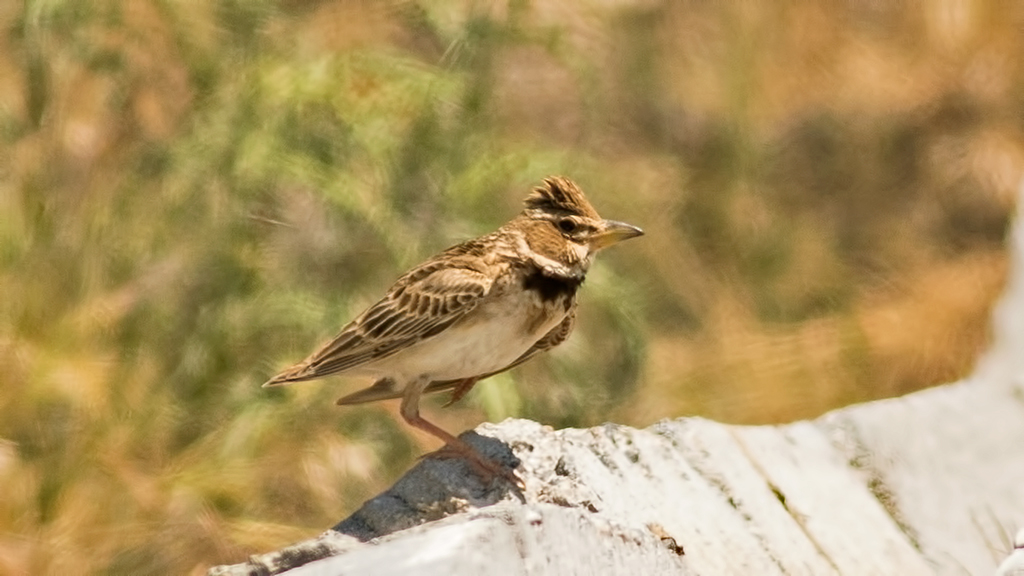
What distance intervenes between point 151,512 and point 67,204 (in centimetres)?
102

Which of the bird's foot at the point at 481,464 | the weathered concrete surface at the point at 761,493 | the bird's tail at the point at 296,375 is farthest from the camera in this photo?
the bird's tail at the point at 296,375

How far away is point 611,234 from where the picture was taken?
11.5 feet

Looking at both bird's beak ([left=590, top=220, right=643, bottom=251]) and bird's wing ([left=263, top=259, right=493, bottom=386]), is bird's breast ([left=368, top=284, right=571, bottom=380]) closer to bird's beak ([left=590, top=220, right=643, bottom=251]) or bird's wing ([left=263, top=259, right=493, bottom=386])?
bird's wing ([left=263, top=259, right=493, bottom=386])

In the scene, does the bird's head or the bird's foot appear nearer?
the bird's foot

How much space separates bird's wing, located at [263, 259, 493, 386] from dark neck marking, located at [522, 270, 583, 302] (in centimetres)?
8

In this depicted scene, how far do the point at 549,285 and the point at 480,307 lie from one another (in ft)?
0.49

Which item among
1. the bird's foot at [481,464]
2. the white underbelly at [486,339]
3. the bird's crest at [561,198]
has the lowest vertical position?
the bird's foot at [481,464]

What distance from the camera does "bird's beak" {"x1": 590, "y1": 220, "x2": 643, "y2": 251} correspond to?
3.46 metres

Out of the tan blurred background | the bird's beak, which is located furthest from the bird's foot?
the tan blurred background

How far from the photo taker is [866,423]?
11.9 feet

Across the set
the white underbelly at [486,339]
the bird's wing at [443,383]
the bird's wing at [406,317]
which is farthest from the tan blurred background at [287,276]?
the white underbelly at [486,339]

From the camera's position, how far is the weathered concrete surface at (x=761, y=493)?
2779 mm

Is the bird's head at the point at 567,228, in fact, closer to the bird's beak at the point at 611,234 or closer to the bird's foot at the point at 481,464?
the bird's beak at the point at 611,234

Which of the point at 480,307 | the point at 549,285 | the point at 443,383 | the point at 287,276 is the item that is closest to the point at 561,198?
the point at 549,285
